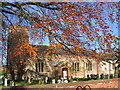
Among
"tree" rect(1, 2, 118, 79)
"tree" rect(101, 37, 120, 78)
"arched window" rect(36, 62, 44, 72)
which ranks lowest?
"arched window" rect(36, 62, 44, 72)

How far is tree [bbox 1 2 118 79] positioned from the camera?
3520 millimetres

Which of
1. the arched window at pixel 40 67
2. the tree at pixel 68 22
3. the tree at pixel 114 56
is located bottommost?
the arched window at pixel 40 67

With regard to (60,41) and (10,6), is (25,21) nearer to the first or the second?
(10,6)

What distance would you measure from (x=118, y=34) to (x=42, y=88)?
6.12 feet

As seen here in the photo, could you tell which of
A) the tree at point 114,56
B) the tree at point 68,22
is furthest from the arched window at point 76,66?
the tree at point 114,56

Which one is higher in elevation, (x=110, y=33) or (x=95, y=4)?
Answer: (x=95, y=4)

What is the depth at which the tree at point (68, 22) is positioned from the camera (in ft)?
11.5

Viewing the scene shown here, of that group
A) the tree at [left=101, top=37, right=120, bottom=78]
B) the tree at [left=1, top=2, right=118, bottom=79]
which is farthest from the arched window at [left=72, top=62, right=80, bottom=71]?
the tree at [left=101, top=37, right=120, bottom=78]

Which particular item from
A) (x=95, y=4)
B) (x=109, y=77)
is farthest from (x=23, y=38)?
(x=109, y=77)

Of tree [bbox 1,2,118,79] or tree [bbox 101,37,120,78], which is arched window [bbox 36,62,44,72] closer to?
tree [bbox 1,2,118,79]

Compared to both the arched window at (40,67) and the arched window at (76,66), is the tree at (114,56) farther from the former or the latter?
the arched window at (40,67)

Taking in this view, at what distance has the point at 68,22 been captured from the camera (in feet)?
11.6

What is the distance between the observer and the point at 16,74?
3.44m

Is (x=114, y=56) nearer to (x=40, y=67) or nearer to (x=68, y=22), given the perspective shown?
(x=68, y=22)
